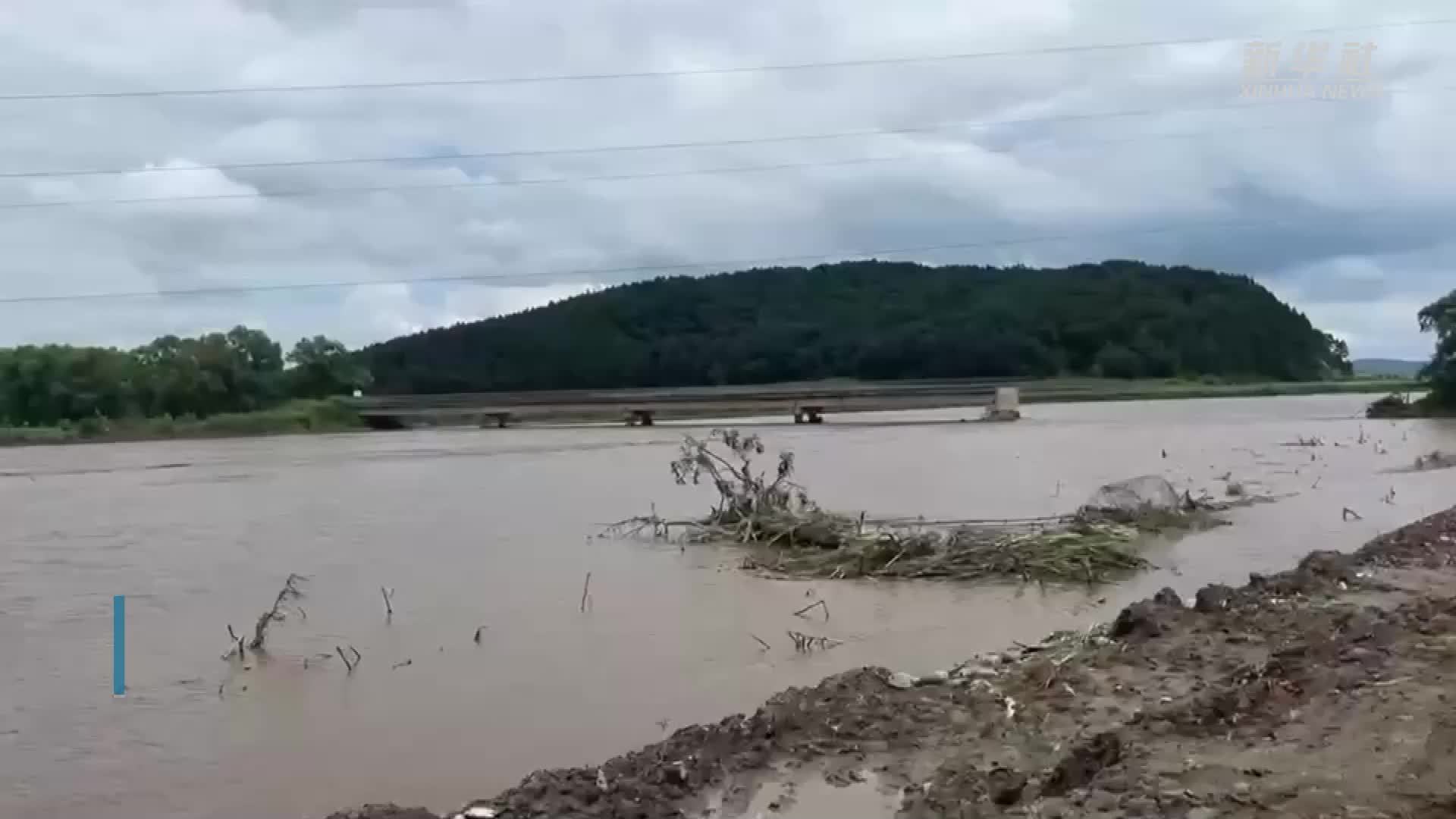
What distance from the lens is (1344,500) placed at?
66.9 feet

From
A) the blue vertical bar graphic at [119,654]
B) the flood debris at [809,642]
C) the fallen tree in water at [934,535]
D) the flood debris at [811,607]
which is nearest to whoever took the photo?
the blue vertical bar graphic at [119,654]

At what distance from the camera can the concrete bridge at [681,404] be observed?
70438mm

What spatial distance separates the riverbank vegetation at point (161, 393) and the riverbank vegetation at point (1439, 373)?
53922mm

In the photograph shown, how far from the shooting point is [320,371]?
75.2m

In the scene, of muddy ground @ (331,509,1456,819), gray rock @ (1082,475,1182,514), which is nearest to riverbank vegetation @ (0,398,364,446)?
gray rock @ (1082,475,1182,514)

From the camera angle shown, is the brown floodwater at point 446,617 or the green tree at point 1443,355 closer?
the brown floodwater at point 446,617

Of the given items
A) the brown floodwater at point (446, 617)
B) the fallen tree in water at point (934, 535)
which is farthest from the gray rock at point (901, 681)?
the fallen tree in water at point (934, 535)

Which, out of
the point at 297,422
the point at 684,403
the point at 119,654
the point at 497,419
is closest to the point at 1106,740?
the point at 119,654

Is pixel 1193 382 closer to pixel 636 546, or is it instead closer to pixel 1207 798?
pixel 636 546

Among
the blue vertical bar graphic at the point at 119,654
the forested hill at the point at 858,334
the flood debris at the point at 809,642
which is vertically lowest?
the blue vertical bar graphic at the point at 119,654

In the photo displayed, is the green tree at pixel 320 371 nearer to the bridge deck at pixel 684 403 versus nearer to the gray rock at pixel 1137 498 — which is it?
the bridge deck at pixel 684 403

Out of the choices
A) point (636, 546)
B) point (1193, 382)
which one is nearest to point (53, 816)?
point (636, 546)

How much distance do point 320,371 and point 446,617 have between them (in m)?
66.1

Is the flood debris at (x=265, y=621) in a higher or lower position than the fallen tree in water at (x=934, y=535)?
lower
